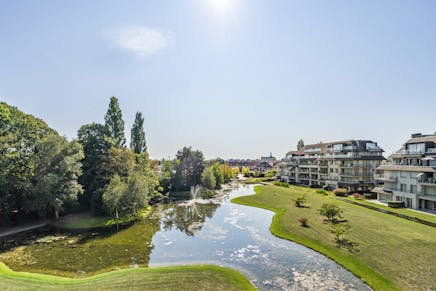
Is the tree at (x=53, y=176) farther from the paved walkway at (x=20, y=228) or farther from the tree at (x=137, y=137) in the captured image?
the tree at (x=137, y=137)

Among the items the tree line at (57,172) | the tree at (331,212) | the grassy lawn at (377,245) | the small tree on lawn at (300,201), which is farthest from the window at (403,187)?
the tree line at (57,172)

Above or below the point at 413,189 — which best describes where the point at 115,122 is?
above

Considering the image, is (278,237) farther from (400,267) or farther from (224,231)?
(400,267)

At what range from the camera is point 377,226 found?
30.9 metres

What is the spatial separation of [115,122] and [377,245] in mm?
50823

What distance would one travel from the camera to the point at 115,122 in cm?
5331

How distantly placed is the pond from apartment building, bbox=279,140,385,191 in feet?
120

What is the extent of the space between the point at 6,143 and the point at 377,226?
49.8m

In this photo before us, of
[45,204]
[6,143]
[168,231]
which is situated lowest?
[168,231]

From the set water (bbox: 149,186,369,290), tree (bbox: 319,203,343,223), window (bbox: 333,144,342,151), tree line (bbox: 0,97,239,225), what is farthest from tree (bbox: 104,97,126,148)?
window (bbox: 333,144,342,151)

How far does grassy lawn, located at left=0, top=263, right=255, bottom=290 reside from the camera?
17297 mm

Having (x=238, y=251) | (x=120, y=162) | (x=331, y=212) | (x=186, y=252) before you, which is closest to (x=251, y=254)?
(x=238, y=251)

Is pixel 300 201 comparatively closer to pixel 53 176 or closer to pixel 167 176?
pixel 167 176

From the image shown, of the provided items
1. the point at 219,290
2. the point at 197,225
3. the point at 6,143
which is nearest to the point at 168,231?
the point at 197,225
